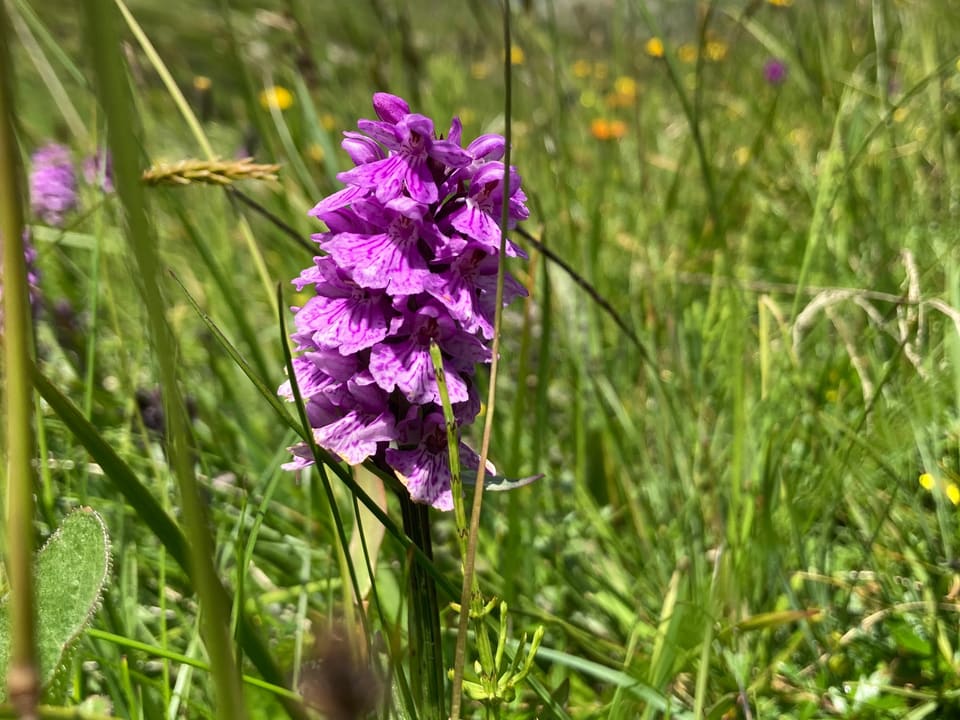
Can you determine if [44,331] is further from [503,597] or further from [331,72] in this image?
[503,597]

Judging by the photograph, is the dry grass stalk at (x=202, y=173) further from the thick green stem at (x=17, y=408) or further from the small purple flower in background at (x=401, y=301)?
the thick green stem at (x=17, y=408)

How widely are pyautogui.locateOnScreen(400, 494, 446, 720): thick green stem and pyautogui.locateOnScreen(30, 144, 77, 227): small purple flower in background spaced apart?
240 centimetres

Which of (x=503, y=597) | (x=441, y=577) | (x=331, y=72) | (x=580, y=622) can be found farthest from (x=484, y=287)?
(x=331, y=72)

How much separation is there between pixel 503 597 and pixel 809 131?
228 cm

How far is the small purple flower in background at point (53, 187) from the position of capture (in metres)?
2.70

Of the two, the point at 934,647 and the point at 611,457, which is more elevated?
the point at 611,457

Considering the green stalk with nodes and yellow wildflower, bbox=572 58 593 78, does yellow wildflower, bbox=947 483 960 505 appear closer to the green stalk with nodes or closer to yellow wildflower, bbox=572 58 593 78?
the green stalk with nodes

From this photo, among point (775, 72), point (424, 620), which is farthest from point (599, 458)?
point (775, 72)

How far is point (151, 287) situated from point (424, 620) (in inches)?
21.3

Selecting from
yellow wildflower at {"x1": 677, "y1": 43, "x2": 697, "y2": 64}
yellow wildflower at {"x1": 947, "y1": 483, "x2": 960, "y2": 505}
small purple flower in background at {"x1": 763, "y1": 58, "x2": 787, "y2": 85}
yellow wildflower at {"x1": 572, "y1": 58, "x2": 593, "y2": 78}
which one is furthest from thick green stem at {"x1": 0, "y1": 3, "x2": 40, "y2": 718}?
yellow wildflower at {"x1": 677, "y1": 43, "x2": 697, "y2": 64}

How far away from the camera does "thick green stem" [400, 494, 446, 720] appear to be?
2.40 ft

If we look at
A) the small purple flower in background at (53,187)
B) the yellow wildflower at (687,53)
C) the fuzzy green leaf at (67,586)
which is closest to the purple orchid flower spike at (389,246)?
the fuzzy green leaf at (67,586)

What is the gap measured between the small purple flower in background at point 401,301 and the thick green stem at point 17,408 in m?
0.40

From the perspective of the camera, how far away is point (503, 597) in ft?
3.70
